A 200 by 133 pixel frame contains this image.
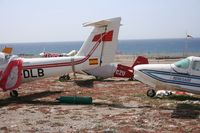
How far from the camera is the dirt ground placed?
10.6 metres

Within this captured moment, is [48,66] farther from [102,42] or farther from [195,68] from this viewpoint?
[195,68]

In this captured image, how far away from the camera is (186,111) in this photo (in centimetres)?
1293

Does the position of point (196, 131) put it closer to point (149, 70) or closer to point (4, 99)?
point (149, 70)

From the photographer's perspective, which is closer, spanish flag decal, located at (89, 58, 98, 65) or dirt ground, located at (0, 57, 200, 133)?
dirt ground, located at (0, 57, 200, 133)

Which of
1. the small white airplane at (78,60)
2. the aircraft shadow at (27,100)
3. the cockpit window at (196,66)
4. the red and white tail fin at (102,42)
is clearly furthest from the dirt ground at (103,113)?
the red and white tail fin at (102,42)

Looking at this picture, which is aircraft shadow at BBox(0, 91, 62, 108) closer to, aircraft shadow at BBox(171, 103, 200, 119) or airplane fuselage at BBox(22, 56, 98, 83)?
airplane fuselage at BBox(22, 56, 98, 83)

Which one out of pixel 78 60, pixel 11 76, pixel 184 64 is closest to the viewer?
pixel 184 64

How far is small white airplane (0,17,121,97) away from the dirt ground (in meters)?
1.17

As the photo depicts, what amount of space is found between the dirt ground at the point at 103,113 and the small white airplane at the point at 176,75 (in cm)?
72

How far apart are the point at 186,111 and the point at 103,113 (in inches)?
122

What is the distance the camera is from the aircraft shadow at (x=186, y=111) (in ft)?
39.6

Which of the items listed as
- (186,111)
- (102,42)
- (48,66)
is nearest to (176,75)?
(186,111)

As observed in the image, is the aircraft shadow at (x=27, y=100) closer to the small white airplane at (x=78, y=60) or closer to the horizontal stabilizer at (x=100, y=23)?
the small white airplane at (x=78, y=60)

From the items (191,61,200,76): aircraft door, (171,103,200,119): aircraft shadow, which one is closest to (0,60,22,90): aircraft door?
(171,103,200,119): aircraft shadow
